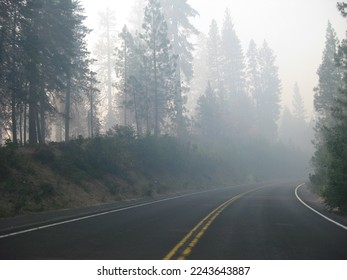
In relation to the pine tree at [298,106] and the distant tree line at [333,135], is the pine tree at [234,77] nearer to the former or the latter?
the distant tree line at [333,135]

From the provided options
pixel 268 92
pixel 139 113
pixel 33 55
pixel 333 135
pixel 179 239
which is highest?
pixel 268 92

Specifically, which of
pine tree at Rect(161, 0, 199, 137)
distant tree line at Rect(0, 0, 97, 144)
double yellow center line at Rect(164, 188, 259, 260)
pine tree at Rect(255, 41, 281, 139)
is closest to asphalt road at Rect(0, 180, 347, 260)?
double yellow center line at Rect(164, 188, 259, 260)

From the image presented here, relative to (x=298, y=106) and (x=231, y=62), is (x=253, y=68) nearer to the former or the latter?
(x=231, y=62)

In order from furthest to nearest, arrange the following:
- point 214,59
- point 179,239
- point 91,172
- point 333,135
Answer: point 214,59 < point 91,172 < point 333,135 < point 179,239

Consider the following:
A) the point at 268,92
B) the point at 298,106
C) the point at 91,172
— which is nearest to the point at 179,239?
the point at 91,172

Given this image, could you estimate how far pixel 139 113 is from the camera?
165ft

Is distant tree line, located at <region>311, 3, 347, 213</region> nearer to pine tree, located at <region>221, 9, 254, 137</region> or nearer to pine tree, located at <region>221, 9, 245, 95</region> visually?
pine tree, located at <region>221, 9, 254, 137</region>

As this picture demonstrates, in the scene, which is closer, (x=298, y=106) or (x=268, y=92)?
(x=268, y=92)

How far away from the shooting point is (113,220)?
14.9m

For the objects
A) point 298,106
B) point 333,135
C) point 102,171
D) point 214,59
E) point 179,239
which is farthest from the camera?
point 298,106

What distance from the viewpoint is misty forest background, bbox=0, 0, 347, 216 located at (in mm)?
23547

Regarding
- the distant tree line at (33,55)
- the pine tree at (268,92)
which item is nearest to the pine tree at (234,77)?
the pine tree at (268,92)

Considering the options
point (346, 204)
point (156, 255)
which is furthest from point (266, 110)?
point (156, 255)

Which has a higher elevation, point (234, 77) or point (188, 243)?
point (234, 77)
